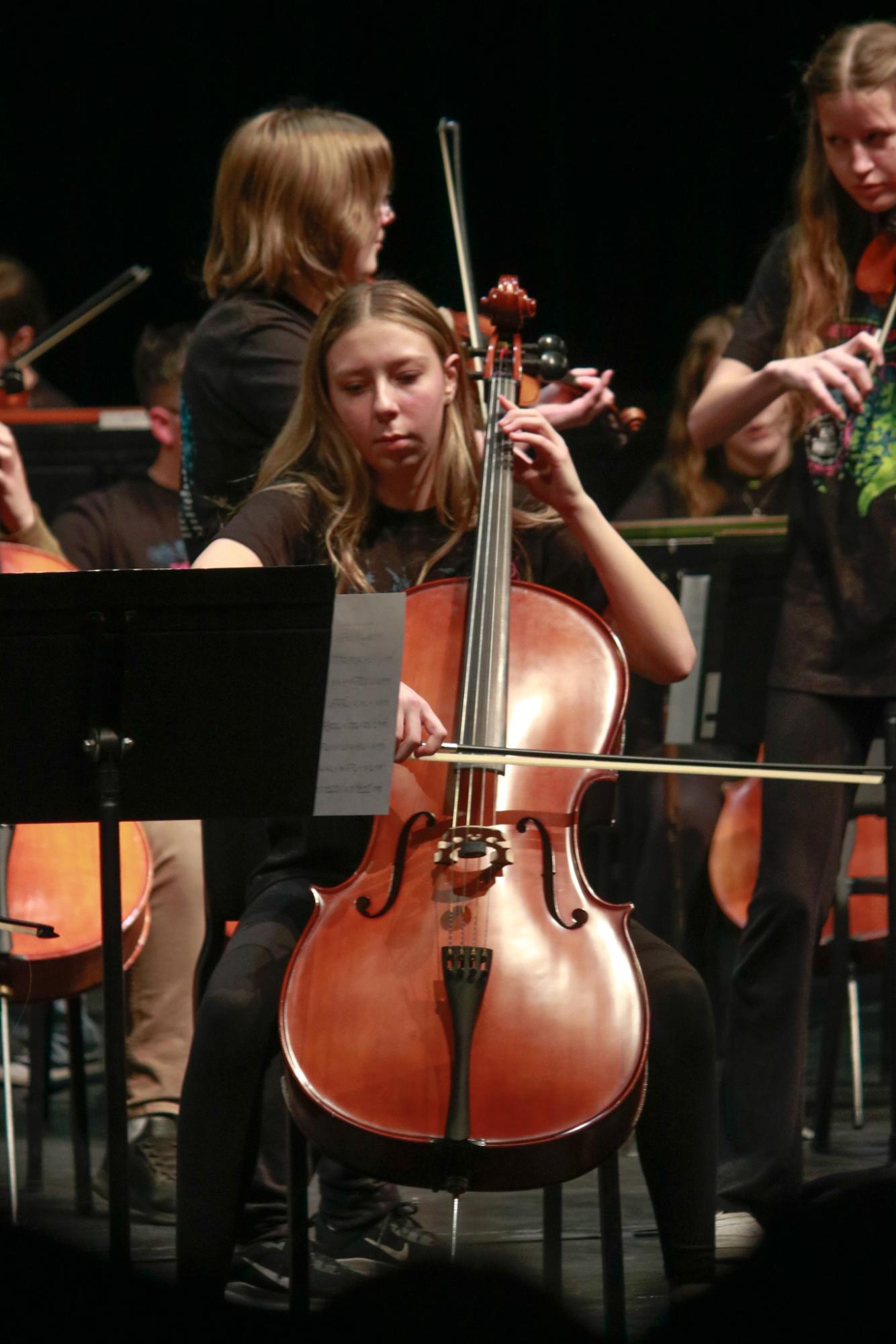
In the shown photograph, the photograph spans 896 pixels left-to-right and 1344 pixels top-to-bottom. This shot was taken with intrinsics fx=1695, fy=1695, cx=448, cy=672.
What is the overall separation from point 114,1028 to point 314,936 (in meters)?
0.20

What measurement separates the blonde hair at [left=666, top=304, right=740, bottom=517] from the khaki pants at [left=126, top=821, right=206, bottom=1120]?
1338 millimetres

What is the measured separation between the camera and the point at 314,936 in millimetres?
1605

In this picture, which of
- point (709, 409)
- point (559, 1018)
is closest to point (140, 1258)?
point (559, 1018)

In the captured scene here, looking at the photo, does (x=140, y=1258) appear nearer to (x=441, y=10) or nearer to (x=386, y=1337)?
(x=386, y=1337)

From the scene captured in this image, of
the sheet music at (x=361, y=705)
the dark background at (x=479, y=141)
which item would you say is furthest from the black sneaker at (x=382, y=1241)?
the dark background at (x=479, y=141)

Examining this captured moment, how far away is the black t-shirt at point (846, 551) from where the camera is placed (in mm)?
2139

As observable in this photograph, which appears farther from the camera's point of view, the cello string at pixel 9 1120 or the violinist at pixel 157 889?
the violinist at pixel 157 889

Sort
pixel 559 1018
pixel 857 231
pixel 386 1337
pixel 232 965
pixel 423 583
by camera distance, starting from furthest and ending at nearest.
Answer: pixel 857 231 → pixel 423 583 → pixel 232 965 → pixel 559 1018 → pixel 386 1337

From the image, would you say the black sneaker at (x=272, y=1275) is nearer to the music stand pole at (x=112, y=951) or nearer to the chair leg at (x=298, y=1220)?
the chair leg at (x=298, y=1220)

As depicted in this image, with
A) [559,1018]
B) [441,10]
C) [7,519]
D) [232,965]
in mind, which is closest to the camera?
[559,1018]

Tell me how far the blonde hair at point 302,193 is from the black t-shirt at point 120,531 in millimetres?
834

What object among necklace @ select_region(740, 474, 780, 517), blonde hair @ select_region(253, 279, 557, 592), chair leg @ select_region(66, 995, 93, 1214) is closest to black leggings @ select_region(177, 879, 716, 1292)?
blonde hair @ select_region(253, 279, 557, 592)

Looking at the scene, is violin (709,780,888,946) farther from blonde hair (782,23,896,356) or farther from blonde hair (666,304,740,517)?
blonde hair (782,23,896,356)

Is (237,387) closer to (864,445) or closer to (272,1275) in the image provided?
(864,445)
